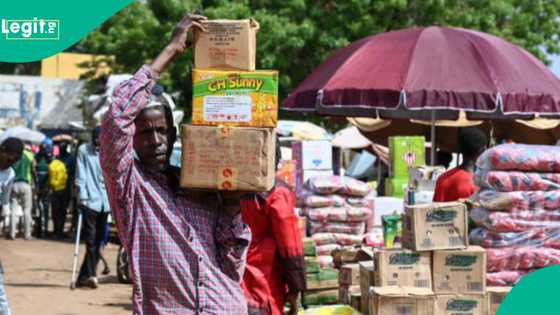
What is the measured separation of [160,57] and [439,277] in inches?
146

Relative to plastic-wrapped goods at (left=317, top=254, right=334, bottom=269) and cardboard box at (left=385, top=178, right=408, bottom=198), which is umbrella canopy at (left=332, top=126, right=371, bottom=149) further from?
plastic-wrapped goods at (left=317, top=254, right=334, bottom=269)

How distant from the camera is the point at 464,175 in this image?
8641 millimetres

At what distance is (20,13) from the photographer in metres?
5.48

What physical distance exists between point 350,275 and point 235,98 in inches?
189

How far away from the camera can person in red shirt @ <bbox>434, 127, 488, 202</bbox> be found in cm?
854

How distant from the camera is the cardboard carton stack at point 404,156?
1270 centimetres

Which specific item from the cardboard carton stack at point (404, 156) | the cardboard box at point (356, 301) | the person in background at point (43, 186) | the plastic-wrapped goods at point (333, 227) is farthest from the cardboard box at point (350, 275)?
the person in background at point (43, 186)

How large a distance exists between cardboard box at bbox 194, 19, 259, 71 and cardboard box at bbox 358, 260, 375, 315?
3.39m

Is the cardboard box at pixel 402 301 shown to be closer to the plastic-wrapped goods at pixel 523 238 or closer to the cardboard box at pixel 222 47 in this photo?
the plastic-wrapped goods at pixel 523 238

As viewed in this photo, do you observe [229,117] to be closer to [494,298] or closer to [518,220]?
[494,298]

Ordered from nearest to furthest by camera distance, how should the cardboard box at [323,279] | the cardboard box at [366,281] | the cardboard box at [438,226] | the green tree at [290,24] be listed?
the cardboard box at [438,226]
the cardboard box at [366,281]
the cardboard box at [323,279]
the green tree at [290,24]

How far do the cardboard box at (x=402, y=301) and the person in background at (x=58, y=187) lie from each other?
14.7 m

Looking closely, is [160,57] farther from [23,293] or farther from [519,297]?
[23,293]

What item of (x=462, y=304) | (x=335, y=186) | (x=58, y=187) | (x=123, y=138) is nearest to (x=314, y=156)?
(x=335, y=186)
